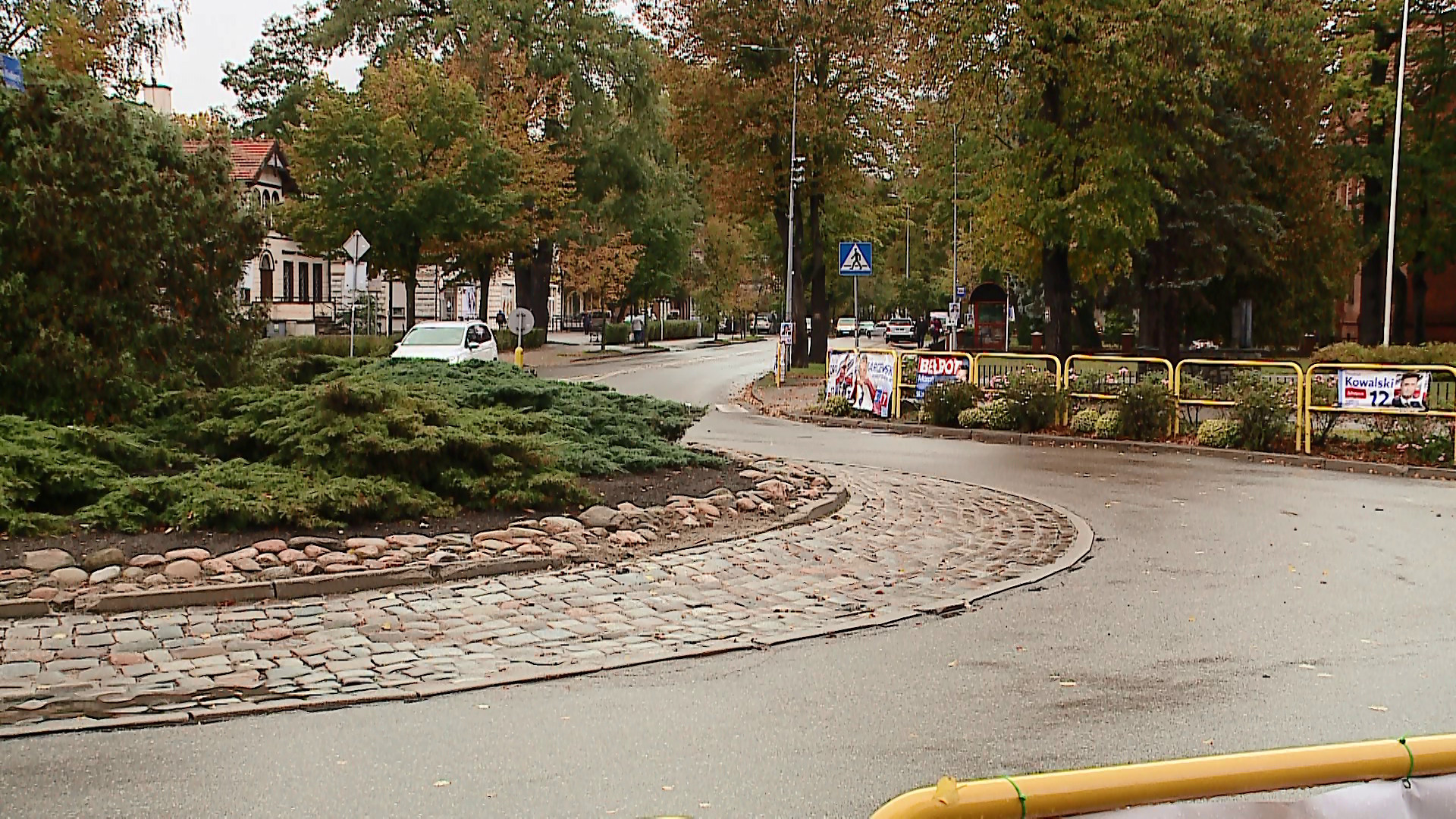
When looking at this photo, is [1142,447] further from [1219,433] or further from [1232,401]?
[1232,401]

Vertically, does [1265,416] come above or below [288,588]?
above

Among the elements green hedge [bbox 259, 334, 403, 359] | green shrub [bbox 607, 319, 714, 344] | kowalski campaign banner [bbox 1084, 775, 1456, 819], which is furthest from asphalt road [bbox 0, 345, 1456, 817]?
green shrub [bbox 607, 319, 714, 344]

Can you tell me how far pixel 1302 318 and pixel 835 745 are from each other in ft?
169

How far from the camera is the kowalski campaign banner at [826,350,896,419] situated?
25.1m

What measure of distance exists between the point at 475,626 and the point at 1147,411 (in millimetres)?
15825

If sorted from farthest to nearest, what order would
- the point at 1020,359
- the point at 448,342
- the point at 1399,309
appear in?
the point at 1399,309
the point at 448,342
the point at 1020,359

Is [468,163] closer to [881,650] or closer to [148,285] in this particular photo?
[148,285]

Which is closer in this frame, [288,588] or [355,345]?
[288,588]

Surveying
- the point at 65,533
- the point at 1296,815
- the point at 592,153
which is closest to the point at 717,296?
the point at 592,153

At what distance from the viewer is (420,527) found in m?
10.3

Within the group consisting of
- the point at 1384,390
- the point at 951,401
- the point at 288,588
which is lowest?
the point at 288,588

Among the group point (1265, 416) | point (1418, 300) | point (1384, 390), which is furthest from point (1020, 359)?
point (1418, 300)

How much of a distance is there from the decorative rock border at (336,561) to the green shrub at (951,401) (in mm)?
12317

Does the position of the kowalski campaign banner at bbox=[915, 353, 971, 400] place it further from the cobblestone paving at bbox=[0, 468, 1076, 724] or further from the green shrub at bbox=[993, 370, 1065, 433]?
the cobblestone paving at bbox=[0, 468, 1076, 724]
